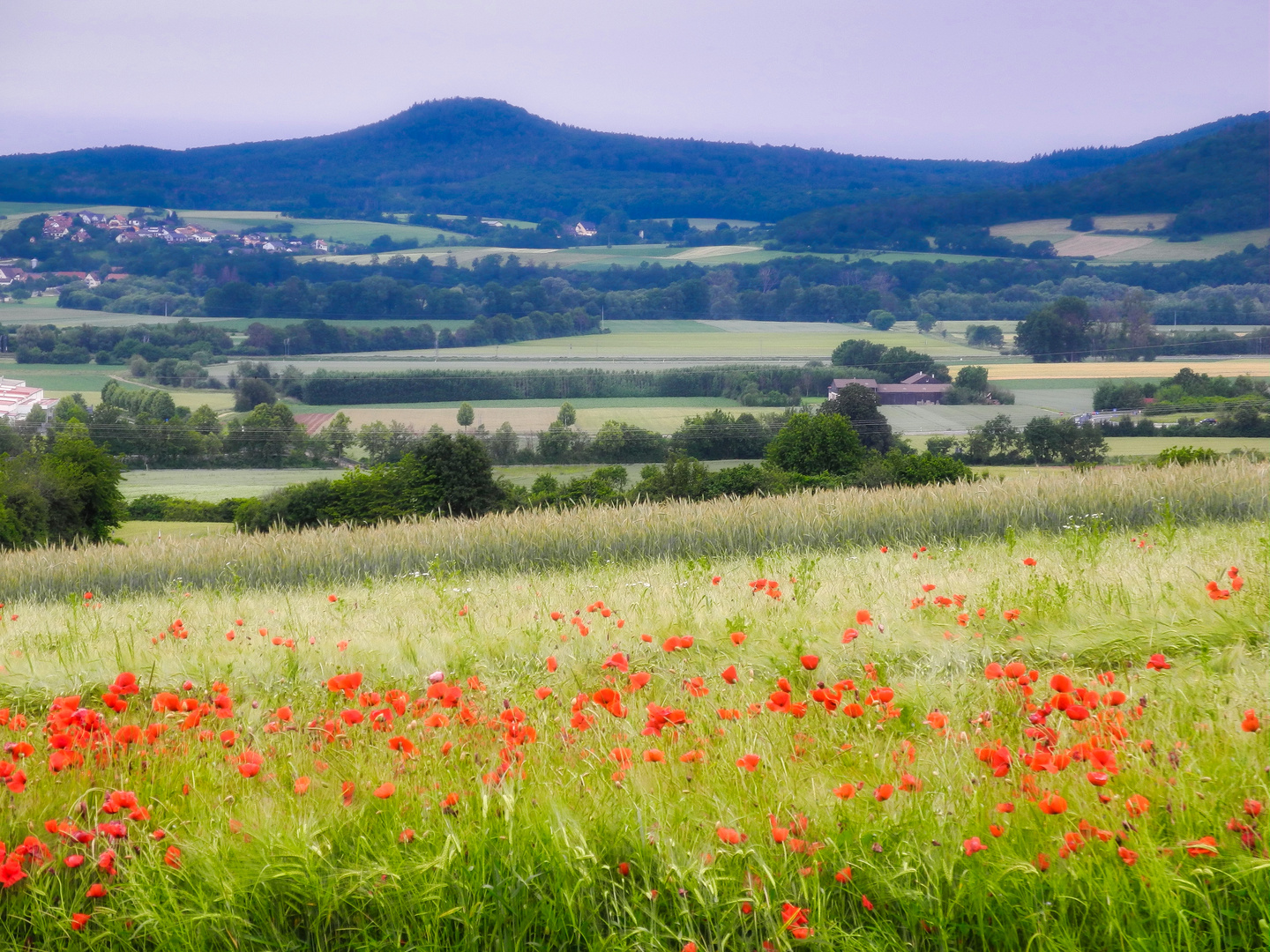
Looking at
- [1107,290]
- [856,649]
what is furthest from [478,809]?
[1107,290]

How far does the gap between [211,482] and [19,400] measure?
113 feet

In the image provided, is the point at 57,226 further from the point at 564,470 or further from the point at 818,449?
the point at 818,449

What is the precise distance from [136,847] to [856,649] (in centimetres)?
321

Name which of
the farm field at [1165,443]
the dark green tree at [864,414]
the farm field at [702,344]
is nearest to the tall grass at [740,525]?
the dark green tree at [864,414]

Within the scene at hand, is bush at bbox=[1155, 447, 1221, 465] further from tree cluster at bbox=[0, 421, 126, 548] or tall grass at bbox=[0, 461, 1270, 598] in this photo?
tree cluster at bbox=[0, 421, 126, 548]

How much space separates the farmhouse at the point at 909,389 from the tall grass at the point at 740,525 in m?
86.2

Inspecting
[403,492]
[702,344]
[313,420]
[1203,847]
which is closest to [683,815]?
[1203,847]

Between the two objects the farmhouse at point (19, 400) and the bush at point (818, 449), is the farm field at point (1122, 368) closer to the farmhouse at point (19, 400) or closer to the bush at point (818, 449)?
the bush at point (818, 449)

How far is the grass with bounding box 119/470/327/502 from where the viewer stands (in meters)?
82.9

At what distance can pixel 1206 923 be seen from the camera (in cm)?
221

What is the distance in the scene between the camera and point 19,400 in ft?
345

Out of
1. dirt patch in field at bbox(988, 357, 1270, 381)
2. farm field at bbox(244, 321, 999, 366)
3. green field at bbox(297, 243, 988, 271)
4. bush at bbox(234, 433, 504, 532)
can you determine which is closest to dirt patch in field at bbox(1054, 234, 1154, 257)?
green field at bbox(297, 243, 988, 271)

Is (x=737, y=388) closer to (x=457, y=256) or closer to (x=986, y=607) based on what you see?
(x=457, y=256)

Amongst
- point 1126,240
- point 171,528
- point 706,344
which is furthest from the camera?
point 1126,240
